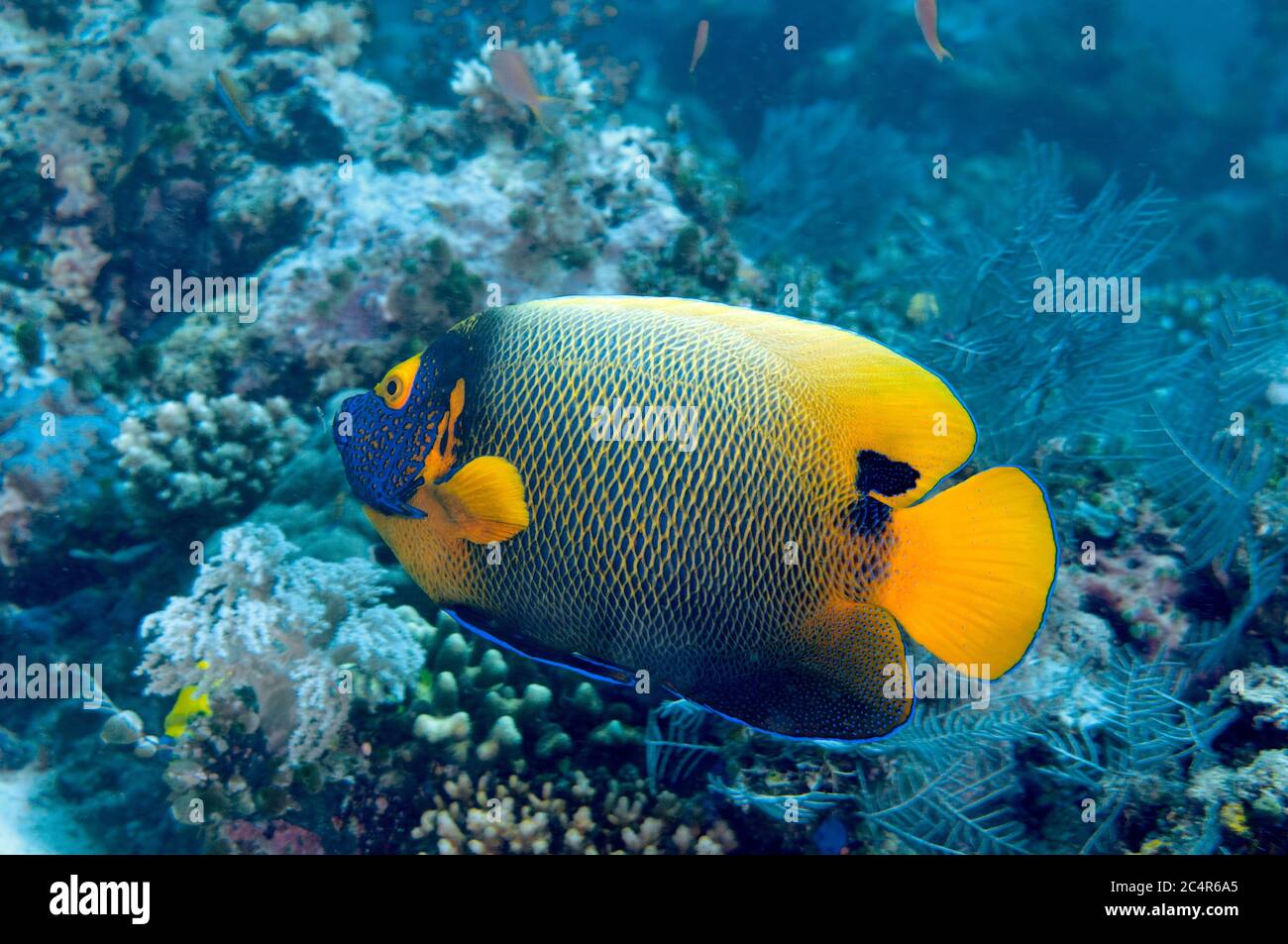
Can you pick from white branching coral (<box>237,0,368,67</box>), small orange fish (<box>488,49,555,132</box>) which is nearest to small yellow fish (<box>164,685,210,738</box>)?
small orange fish (<box>488,49,555,132</box>)

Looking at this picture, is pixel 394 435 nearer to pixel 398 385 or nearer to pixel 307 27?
pixel 398 385

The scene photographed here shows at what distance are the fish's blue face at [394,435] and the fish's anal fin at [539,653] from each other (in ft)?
1.02

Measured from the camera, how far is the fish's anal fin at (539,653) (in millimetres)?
1551

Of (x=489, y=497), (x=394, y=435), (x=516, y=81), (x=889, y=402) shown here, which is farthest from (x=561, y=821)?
(x=516, y=81)

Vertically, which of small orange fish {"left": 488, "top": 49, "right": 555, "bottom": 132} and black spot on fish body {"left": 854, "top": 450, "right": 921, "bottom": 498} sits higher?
small orange fish {"left": 488, "top": 49, "right": 555, "bottom": 132}

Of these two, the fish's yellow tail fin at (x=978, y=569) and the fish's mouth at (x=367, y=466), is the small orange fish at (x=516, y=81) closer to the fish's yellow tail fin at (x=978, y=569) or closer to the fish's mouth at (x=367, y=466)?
the fish's mouth at (x=367, y=466)

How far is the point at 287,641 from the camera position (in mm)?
2523

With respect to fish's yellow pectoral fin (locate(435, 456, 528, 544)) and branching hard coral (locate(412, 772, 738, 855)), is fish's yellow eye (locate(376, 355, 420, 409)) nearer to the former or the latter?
fish's yellow pectoral fin (locate(435, 456, 528, 544))

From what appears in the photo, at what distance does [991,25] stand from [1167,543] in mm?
13078

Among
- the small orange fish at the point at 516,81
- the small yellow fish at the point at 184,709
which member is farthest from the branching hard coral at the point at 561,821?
the small orange fish at the point at 516,81

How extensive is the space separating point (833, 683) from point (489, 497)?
2.83 feet

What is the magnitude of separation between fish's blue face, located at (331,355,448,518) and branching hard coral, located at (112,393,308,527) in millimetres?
2127

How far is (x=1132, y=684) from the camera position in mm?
2221

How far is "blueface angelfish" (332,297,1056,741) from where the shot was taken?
1361 millimetres
